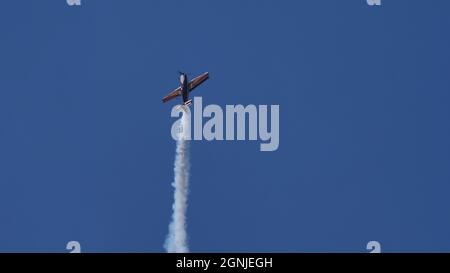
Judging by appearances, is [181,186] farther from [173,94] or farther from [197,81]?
[197,81]

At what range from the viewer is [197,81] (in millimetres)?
70125

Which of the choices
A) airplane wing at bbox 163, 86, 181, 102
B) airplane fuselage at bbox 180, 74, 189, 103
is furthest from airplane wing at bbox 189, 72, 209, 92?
airplane wing at bbox 163, 86, 181, 102

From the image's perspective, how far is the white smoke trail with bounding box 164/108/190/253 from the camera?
69.7 metres

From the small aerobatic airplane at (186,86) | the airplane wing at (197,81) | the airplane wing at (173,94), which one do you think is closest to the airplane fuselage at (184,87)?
the small aerobatic airplane at (186,86)

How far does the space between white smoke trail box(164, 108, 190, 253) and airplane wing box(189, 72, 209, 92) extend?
5.48 ft

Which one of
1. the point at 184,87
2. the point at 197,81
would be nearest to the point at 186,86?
the point at 184,87

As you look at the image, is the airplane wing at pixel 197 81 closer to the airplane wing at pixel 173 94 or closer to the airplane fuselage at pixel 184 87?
the airplane fuselage at pixel 184 87

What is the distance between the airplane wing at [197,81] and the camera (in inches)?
2751

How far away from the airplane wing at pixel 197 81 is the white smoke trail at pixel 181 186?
1670mm

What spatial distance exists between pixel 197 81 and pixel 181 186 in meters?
5.18

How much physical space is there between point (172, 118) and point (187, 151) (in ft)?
6.29

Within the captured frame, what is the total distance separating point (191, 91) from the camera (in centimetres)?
7031
